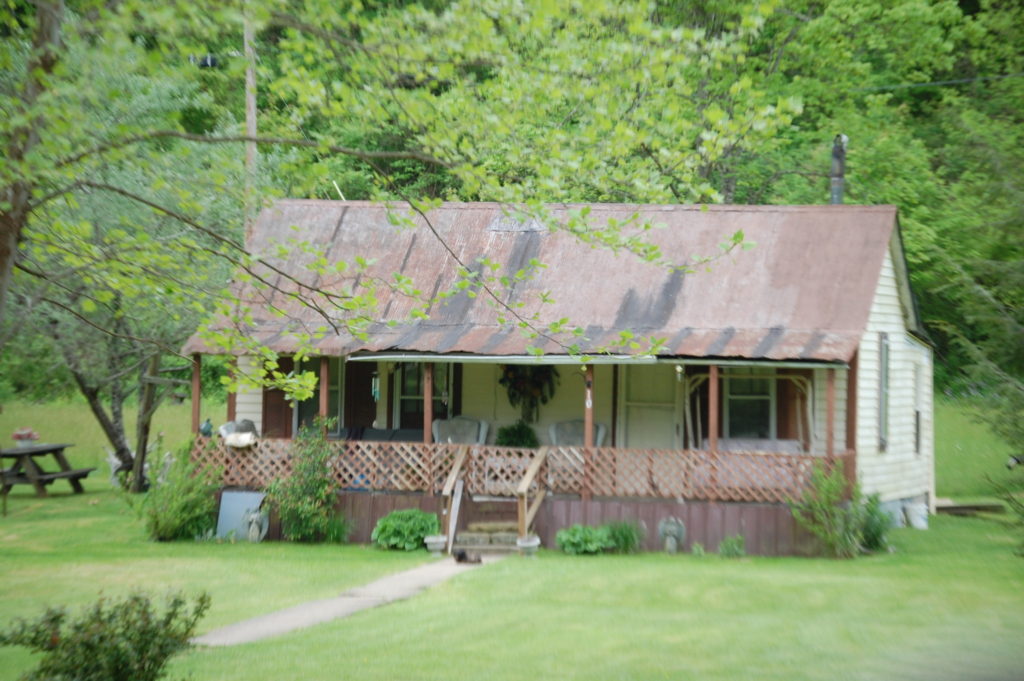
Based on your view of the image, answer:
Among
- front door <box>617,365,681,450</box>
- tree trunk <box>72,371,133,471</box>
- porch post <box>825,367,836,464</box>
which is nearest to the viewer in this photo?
porch post <box>825,367,836,464</box>

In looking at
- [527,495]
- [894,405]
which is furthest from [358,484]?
[894,405]

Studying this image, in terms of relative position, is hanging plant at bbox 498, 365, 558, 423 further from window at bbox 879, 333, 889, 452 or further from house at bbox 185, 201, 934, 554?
window at bbox 879, 333, 889, 452

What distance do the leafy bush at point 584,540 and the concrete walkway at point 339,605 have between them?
4.30 ft

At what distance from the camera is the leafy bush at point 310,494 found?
18.8 meters

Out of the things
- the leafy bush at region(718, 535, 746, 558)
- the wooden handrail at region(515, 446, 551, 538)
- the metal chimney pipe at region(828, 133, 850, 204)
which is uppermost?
the metal chimney pipe at region(828, 133, 850, 204)

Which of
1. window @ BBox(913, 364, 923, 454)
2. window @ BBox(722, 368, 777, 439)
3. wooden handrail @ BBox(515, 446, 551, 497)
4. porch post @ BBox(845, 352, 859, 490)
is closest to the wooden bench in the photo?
wooden handrail @ BBox(515, 446, 551, 497)

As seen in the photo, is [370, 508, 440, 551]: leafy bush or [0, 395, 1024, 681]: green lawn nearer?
[0, 395, 1024, 681]: green lawn

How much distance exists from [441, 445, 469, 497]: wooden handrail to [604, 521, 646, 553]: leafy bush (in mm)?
2406

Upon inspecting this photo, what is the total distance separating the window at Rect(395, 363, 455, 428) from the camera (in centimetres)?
2141

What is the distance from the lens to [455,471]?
726 inches

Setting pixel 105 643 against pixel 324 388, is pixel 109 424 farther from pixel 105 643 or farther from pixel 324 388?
pixel 105 643

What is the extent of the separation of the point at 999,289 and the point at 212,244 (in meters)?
14.5

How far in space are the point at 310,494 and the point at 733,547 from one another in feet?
21.5

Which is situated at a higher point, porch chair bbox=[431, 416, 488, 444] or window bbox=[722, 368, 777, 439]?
window bbox=[722, 368, 777, 439]
